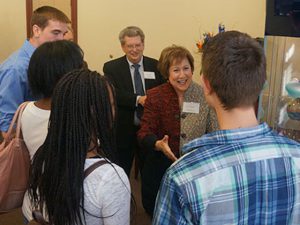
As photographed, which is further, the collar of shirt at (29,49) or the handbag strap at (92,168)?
the collar of shirt at (29,49)

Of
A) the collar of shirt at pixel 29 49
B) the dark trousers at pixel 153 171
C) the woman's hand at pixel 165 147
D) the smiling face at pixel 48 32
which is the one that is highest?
the smiling face at pixel 48 32

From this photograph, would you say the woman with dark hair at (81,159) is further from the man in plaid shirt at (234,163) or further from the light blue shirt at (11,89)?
the light blue shirt at (11,89)

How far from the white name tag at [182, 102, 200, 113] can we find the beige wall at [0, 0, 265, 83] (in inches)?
69.4

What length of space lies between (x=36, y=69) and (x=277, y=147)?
973 millimetres

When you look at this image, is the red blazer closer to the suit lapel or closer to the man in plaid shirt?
the suit lapel

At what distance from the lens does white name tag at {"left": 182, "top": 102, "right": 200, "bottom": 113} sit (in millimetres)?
2408

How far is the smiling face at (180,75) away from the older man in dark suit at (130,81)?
22.6 inches

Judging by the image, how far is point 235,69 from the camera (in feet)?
3.24

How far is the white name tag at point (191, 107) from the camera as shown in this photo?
94.8 inches

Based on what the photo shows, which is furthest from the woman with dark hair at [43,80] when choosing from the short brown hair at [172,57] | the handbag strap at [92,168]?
the short brown hair at [172,57]

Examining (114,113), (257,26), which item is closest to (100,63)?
(257,26)

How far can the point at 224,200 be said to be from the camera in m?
0.97

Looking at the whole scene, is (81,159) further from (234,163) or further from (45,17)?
(45,17)

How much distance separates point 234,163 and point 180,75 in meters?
1.53
